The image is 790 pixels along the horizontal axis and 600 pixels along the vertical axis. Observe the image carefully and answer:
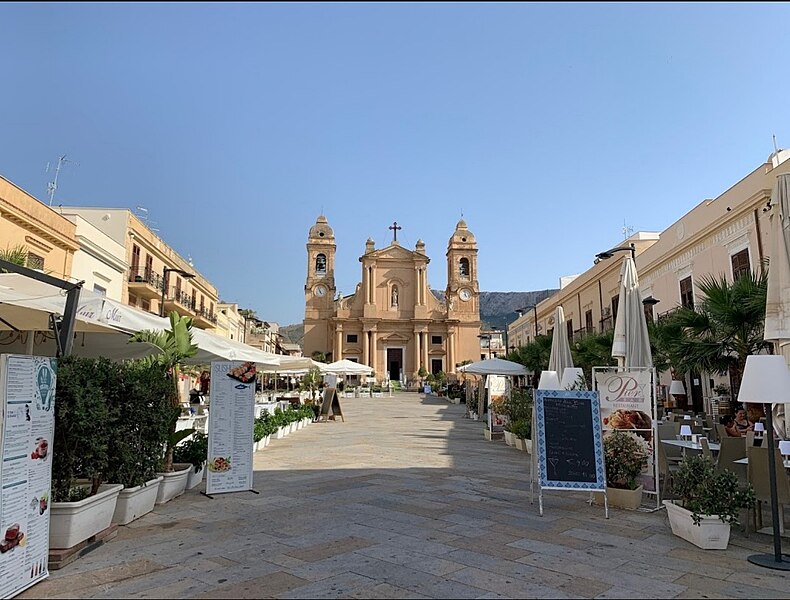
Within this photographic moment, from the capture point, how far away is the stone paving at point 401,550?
357 cm

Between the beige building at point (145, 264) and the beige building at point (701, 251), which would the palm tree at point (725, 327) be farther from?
the beige building at point (145, 264)

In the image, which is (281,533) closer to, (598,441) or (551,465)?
(551,465)

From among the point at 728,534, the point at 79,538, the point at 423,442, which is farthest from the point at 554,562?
the point at 423,442

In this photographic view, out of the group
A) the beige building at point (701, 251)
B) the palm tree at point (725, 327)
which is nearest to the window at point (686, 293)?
the beige building at point (701, 251)

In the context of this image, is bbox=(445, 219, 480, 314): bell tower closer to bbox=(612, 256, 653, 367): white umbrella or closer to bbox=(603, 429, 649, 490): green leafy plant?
bbox=(612, 256, 653, 367): white umbrella

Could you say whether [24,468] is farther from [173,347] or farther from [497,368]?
[497,368]

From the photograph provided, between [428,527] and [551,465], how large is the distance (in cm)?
156

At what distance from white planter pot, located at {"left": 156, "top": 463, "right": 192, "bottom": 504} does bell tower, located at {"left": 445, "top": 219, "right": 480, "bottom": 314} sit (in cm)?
4534

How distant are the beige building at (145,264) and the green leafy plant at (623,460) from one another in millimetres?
16178

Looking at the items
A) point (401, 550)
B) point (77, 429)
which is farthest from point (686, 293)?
point (77, 429)

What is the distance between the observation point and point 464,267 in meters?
52.8

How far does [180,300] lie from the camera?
1156 inches

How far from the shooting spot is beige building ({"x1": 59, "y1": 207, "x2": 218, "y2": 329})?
23250mm

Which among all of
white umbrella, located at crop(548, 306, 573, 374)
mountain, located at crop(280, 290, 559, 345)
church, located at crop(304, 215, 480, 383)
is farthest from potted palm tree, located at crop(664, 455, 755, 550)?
mountain, located at crop(280, 290, 559, 345)
